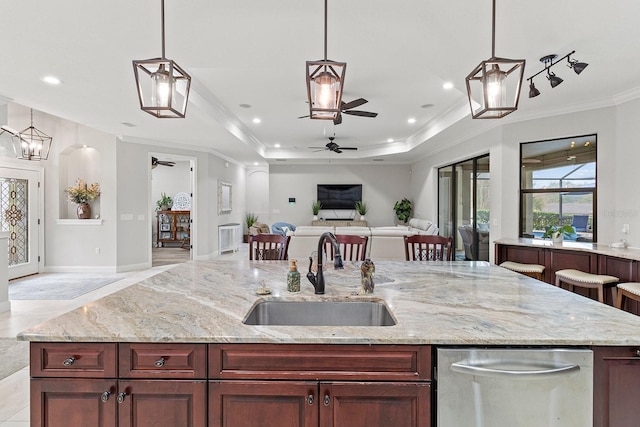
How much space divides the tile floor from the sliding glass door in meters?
6.27

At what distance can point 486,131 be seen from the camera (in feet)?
18.4

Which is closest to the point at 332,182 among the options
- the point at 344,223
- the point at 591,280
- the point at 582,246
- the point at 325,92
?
the point at 344,223

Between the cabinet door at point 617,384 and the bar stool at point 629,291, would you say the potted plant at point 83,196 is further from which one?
the bar stool at point 629,291

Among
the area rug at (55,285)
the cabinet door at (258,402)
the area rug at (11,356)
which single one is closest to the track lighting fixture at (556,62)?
the cabinet door at (258,402)

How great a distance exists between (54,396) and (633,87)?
5.75 metres

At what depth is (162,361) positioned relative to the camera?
1.25m

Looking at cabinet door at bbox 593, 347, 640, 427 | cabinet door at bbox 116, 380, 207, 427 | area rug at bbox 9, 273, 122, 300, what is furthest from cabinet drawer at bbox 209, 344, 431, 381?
area rug at bbox 9, 273, 122, 300

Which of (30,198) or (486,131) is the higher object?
(486,131)

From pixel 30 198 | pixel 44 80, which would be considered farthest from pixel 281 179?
pixel 44 80

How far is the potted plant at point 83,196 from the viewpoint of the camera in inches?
250

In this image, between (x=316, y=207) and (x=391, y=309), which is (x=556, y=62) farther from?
(x=316, y=207)

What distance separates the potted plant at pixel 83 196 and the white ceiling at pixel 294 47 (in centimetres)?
179

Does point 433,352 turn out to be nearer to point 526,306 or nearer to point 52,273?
point 526,306

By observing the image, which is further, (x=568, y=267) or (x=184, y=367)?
(x=568, y=267)
